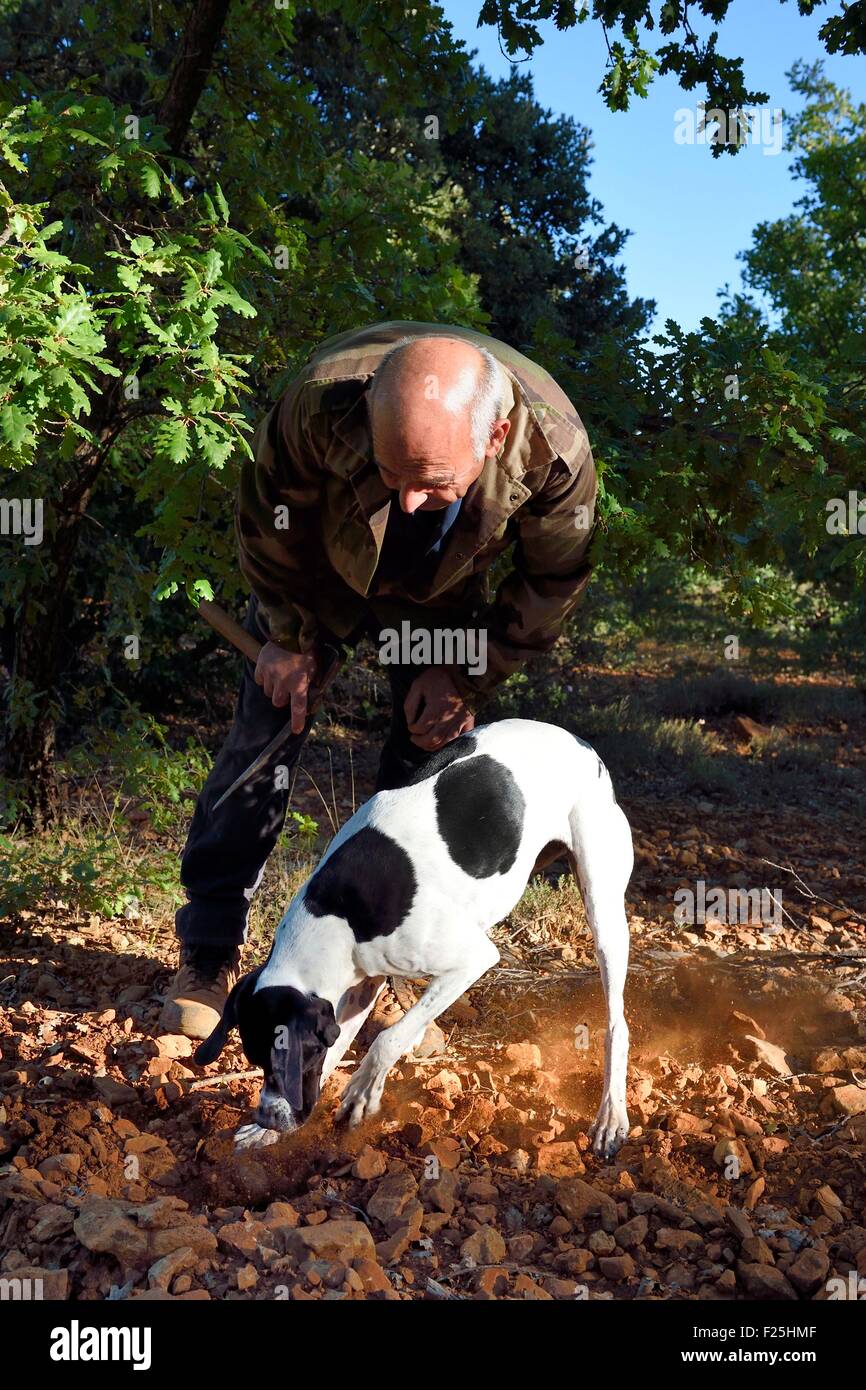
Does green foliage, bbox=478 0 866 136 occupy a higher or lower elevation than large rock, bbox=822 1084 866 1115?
higher

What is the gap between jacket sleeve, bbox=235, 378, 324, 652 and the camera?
3.52 meters

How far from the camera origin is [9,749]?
6.00 m

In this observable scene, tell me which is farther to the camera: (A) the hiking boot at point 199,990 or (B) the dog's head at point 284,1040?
(A) the hiking boot at point 199,990

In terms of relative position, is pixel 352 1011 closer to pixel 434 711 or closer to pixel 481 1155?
pixel 481 1155

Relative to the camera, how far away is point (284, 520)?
12.0 ft

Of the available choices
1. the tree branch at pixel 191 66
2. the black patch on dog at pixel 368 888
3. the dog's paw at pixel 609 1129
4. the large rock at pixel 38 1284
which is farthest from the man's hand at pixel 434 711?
the tree branch at pixel 191 66

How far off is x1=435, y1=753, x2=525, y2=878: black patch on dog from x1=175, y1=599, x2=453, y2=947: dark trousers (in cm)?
63

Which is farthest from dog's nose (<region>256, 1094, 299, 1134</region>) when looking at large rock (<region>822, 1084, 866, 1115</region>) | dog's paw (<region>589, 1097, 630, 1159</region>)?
large rock (<region>822, 1084, 866, 1115</region>)

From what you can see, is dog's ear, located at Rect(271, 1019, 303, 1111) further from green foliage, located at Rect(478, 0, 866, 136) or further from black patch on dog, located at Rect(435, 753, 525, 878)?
green foliage, located at Rect(478, 0, 866, 136)

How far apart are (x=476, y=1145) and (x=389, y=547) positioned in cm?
174

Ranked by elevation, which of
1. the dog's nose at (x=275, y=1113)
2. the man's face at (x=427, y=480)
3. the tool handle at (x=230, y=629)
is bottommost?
the dog's nose at (x=275, y=1113)

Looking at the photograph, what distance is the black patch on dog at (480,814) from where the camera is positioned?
321 centimetres

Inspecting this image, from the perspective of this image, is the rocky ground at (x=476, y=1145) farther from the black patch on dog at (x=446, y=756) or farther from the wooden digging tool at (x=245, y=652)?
the black patch on dog at (x=446, y=756)

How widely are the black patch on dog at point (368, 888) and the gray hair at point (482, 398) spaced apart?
1.09 meters
